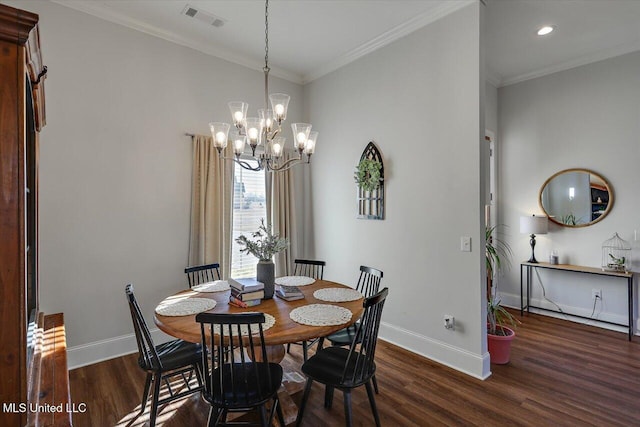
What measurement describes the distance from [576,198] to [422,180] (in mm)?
2433

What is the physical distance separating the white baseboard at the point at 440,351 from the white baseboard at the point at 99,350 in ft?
8.55

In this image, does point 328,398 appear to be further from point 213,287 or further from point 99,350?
point 99,350

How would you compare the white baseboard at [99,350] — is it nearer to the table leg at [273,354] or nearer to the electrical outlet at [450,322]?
the table leg at [273,354]

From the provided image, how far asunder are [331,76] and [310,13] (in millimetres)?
1174

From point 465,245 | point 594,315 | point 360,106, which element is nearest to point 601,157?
point 594,315

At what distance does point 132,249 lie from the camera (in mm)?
3223

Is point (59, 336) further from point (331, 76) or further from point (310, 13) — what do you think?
point (331, 76)

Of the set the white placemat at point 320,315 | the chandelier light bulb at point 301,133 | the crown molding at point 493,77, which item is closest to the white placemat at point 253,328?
the white placemat at point 320,315

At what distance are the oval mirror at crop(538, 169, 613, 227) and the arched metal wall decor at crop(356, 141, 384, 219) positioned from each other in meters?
2.49

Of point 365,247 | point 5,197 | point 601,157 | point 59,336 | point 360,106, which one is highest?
point 360,106

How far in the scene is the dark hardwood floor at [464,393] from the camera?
7.29ft

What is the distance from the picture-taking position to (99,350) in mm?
3027

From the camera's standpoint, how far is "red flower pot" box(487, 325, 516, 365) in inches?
117

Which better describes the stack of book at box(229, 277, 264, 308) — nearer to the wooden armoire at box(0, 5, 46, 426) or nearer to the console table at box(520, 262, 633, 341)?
the wooden armoire at box(0, 5, 46, 426)
